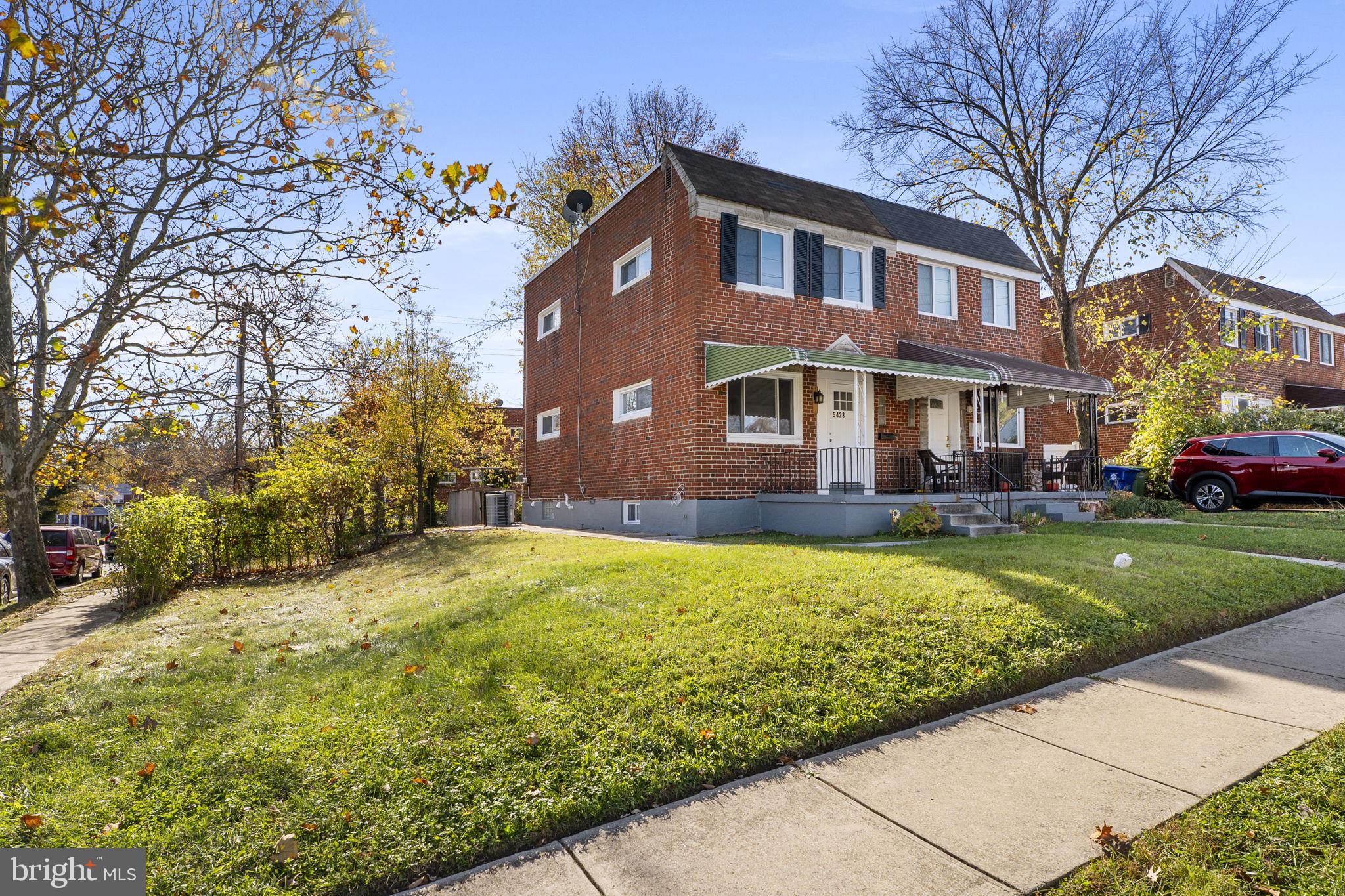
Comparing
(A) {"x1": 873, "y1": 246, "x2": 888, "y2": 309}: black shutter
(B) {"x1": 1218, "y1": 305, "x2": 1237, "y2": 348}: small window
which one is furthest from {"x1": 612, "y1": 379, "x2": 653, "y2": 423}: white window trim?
(B) {"x1": 1218, "y1": 305, "x2": 1237, "y2": 348}: small window

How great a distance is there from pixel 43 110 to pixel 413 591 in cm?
604

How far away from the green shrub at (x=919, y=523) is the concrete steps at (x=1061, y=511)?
311 cm

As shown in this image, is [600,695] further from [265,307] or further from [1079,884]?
[265,307]

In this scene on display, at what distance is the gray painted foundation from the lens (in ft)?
39.5

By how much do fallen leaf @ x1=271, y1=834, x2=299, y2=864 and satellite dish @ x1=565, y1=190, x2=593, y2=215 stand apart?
16.5 metres

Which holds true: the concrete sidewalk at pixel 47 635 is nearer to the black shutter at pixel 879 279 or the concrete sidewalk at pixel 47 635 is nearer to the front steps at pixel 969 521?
the front steps at pixel 969 521

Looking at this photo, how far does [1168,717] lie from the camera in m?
4.30

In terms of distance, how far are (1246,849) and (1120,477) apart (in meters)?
19.8

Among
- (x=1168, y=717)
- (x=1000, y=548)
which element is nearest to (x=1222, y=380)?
(x=1000, y=548)

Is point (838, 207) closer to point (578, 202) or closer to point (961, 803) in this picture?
point (578, 202)

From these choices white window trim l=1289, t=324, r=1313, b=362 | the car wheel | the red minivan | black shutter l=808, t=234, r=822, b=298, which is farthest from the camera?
white window trim l=1289, t=324, r=1313, b=362

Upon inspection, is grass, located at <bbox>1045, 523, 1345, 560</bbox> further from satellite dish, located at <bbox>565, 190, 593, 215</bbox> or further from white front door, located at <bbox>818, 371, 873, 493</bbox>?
satellite dish, located at <bbox>565, 190, 593, 215</bbox>

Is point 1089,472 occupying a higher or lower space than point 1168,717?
higher

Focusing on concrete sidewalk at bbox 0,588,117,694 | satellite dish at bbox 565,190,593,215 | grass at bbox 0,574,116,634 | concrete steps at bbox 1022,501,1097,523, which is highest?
satellite dish at bbox 565,190,593,215
